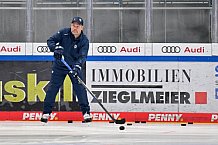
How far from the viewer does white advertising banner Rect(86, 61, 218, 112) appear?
12.0 m

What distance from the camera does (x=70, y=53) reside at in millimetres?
9609

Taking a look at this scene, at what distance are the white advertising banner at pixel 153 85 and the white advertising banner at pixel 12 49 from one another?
51.1 inches

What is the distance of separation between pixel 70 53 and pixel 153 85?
2907mm

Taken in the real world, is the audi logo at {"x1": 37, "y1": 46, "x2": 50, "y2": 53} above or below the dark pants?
above

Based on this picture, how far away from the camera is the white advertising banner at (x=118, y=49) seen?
39.0ft

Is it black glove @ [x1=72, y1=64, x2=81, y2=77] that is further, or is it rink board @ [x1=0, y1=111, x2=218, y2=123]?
rink board @ [x1=0, y1=111, x2=218, y2=123]

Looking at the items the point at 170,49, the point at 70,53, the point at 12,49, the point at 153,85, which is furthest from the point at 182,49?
the point at 12,49

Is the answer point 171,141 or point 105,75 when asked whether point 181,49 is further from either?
point 171,141

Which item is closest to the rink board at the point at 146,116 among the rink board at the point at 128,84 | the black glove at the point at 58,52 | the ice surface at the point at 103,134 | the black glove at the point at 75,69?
the rink board at the point at 128,84

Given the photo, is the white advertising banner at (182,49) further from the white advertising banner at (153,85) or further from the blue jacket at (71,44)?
the blue jacket at (71,44)

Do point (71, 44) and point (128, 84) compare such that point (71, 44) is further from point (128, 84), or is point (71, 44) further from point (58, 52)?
point (128, 84)

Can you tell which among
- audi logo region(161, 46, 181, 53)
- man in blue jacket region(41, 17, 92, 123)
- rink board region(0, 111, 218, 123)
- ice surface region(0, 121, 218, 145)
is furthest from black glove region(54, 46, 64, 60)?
audi logo region(161, 46, 181, 53)

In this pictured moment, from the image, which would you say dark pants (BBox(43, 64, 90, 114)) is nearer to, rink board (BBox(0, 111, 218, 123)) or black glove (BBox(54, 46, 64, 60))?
black glove (BBox(54, 46, 64, 60))

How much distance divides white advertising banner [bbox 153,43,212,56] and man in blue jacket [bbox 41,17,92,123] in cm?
259
